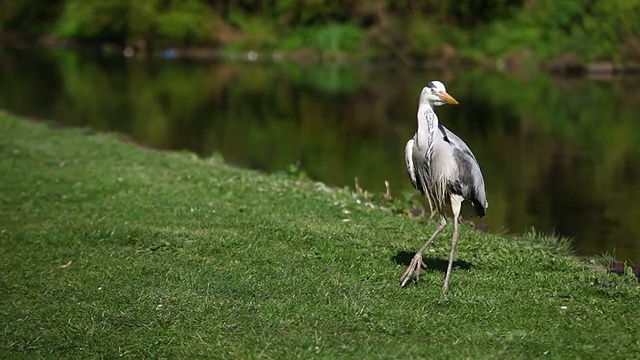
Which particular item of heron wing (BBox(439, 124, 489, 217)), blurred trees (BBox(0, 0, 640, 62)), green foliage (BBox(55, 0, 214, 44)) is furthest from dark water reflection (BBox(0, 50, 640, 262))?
green foliage (BBox(55, 0, 214, 44))

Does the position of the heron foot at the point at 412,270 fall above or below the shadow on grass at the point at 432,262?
above

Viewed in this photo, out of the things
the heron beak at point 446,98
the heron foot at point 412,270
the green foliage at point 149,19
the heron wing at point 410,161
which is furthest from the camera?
the green foliage at point 149,19

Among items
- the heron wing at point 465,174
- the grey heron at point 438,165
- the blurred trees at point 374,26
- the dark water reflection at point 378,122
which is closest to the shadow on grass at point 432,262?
the grey heron at point 438,165

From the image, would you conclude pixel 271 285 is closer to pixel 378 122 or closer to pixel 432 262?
pixel 432 262

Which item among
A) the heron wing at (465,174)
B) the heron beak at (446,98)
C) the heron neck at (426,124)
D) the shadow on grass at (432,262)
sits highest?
the heron beak at (446,98)

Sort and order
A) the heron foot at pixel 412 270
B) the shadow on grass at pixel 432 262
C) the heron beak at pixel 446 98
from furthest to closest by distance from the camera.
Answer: the shadow on grass at pixel 432 262
the heron foot at pixel 412 270
the heron beak at pixel 446 98

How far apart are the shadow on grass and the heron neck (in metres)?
1.27

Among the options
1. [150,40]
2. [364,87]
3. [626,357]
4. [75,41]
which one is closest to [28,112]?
[364,87]

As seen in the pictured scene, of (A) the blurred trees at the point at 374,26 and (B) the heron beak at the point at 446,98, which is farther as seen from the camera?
(A) the blurred trees at the point at 374,26

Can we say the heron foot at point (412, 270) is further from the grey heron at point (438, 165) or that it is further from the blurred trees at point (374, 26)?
the blurred trees at point (374, 26)

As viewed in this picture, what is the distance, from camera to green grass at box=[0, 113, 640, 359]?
6.30m

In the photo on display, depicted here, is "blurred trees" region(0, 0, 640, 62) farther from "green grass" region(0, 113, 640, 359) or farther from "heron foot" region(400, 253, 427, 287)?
"heron foot" region(400, 253, 427, 287)

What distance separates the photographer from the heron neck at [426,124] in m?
7.34

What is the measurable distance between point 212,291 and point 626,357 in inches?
117
